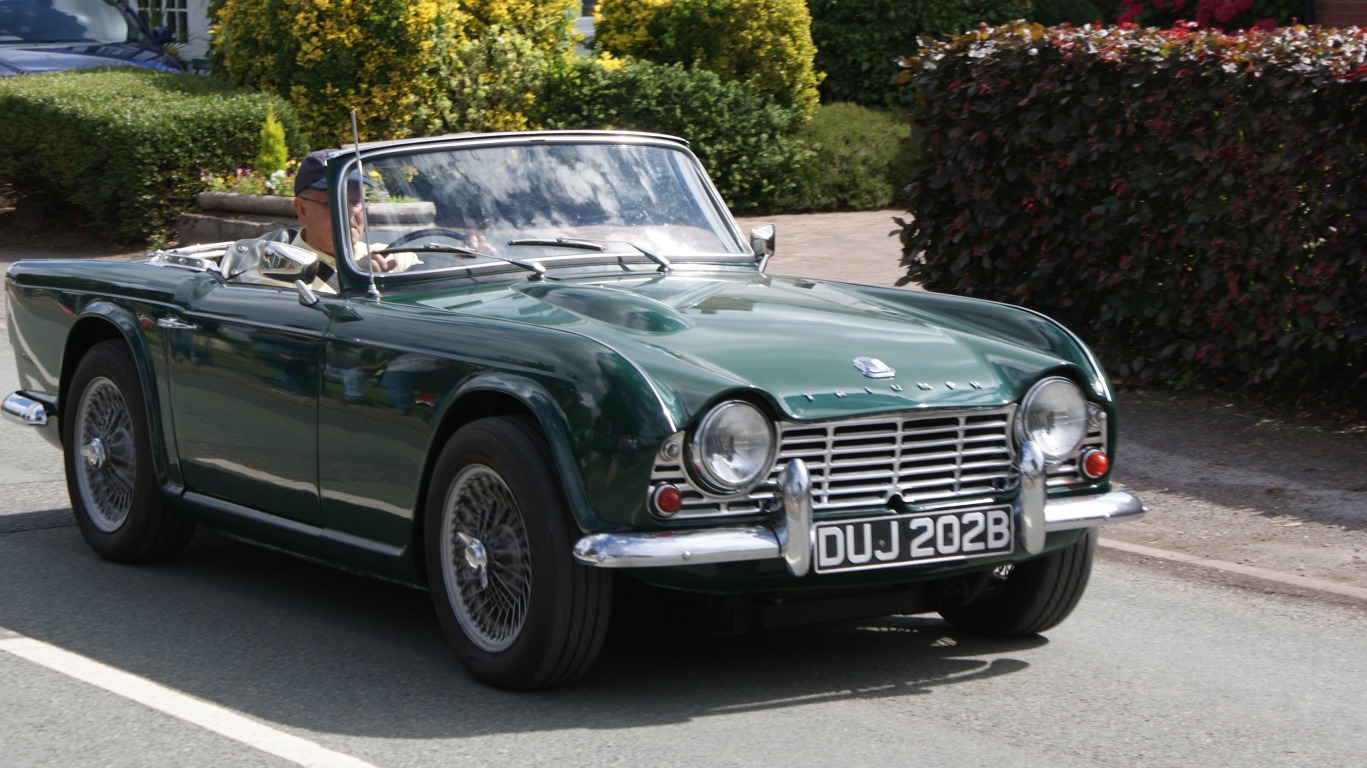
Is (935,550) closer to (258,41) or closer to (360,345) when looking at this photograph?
(360,345)

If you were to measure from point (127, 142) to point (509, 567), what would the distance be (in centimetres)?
1186

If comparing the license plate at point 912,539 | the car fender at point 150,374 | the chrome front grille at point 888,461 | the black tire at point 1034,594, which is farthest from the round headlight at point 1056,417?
the car fender at point 150,374

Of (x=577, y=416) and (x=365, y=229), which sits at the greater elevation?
(x=365, y=229)

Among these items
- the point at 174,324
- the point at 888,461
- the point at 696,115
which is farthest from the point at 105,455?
the point at 696,115

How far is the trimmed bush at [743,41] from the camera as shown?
727 inches

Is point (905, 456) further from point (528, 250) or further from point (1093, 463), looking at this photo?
point (528, 250)

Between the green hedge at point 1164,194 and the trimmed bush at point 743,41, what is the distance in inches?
289

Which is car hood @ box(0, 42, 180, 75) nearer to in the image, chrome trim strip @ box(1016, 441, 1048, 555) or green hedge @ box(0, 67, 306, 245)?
green hedge @ box(0, 67, 306, 245)

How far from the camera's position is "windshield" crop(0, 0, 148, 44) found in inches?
778

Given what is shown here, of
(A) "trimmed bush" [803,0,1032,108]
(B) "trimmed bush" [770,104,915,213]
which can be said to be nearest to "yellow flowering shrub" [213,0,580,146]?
(B) "trimmed bush" [770,104,915,213]

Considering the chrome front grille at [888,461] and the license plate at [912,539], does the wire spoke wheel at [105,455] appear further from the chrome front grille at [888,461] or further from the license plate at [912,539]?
the license plate at [912,539]

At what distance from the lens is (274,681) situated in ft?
17.2

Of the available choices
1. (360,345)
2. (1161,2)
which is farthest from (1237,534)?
(1161,2)

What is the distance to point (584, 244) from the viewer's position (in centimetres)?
610
